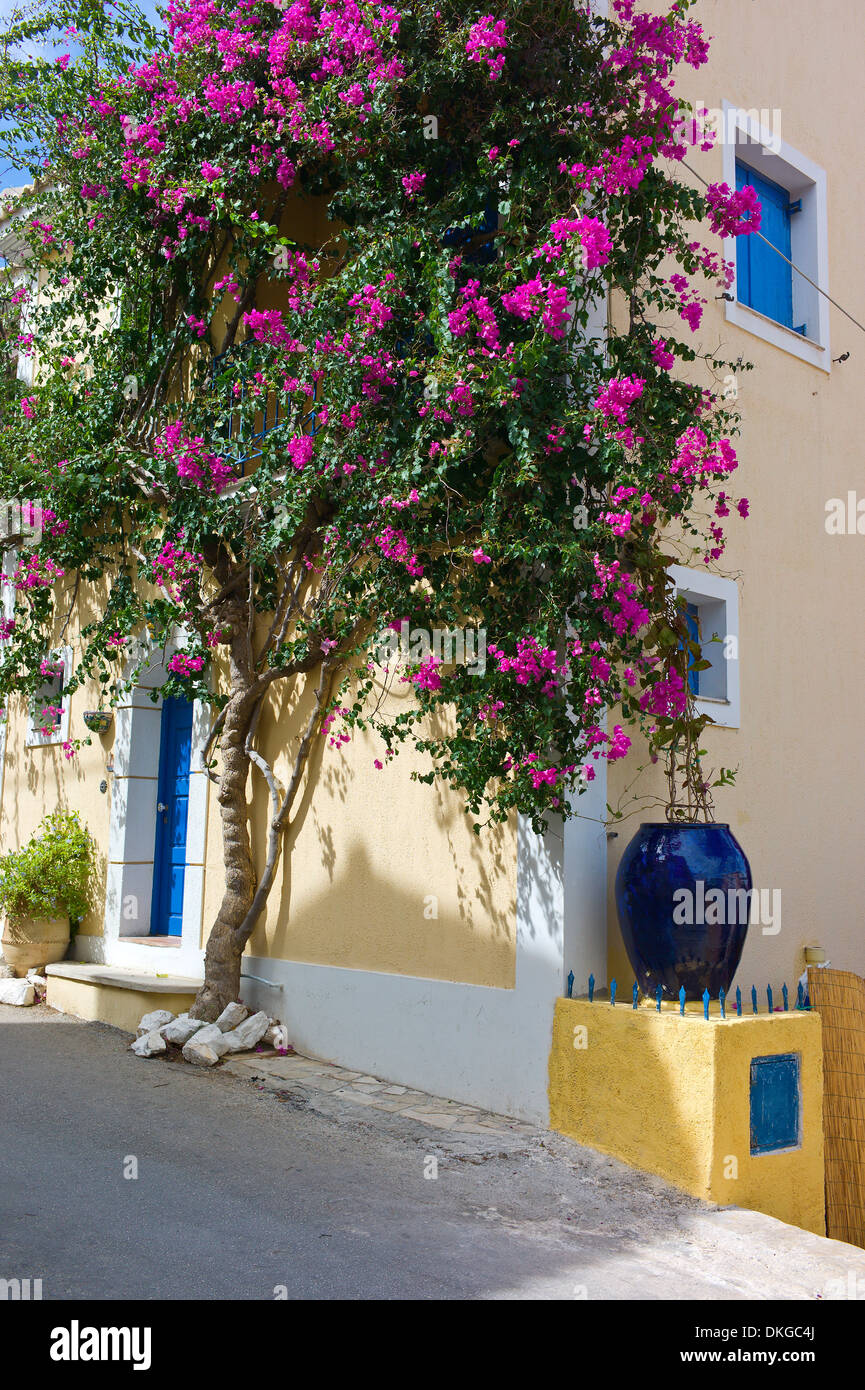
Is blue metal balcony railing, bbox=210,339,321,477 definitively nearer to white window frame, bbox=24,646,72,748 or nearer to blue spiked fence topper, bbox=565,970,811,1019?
white window frame, bbox=24,646,72,748

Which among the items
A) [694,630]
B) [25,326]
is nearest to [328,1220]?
[694,630]

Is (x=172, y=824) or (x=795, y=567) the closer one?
(x=795, y=567)

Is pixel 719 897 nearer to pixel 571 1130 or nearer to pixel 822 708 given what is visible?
pixel 571 1130

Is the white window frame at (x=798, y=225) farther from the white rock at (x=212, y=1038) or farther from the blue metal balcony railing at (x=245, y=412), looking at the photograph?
the white rock at (x=212, y=1038)

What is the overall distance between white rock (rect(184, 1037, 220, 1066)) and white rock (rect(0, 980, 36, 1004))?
2.56m

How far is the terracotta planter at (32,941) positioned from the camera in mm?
9031

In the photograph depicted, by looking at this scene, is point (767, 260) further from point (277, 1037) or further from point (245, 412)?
point (277, 1037)

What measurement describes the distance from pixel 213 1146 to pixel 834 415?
614 centimetres

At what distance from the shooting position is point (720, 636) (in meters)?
6.77

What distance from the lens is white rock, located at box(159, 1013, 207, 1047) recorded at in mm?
6945

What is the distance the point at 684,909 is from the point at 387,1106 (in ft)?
6.24

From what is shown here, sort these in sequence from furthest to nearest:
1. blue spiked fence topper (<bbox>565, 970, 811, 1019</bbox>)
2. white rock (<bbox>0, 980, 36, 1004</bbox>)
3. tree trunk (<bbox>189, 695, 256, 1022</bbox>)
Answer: white rock (<bbox>0, 980, 36, 1004</bbox>) < tree trunk (<bbox>189, 695, 256, 1022</bbox>) < blue spiked fence topper (<bbox>565, 970, 811, 1019</bbox>)

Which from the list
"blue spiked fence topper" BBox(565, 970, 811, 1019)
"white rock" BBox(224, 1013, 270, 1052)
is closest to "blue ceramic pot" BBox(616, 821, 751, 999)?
"blue spiked fence topper" BBox(565, 970, 811, 1019)
